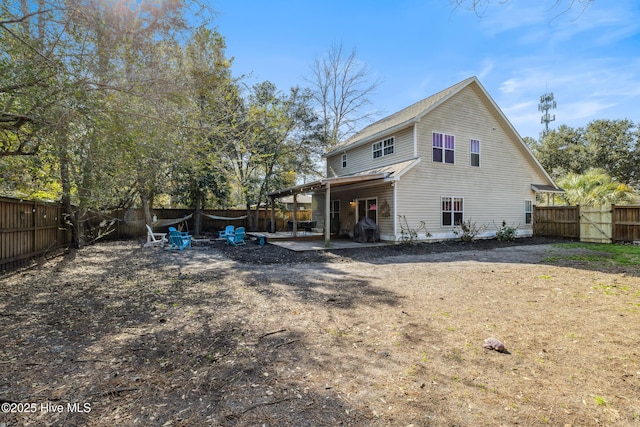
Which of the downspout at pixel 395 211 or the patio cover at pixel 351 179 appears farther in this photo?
the downspout at pixel 395 211

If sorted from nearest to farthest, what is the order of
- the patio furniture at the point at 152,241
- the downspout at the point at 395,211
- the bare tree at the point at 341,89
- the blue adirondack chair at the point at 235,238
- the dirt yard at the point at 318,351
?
the dirt yard at the point at 318,351, the patio furniture at the point at 152,241, the downspout at the point at 395,211, the blue adirondack chair at the point at 235,238, the bare tree at the point at 341,89

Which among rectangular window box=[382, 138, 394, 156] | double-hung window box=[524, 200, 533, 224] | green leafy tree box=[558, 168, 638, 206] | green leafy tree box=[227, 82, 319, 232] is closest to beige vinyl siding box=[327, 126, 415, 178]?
rectangular window box=[382, 138, 394, 156]

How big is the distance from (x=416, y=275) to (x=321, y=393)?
478cm

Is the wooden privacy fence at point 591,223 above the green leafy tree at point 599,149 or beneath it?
beneath

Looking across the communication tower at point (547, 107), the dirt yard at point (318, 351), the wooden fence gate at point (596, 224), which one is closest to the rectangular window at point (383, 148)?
the dirt yard at point (318, 351)

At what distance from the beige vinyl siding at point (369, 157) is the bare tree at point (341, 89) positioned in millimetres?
6469

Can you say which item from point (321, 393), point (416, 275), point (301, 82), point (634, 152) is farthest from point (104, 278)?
point (634, 152)

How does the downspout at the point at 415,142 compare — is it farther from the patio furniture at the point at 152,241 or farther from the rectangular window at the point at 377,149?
the patio furniture at the point at 152,241

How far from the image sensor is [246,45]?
7.79 meters

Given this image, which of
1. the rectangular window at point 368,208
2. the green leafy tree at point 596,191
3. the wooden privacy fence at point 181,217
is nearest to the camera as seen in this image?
the rectangular window at point 368,208

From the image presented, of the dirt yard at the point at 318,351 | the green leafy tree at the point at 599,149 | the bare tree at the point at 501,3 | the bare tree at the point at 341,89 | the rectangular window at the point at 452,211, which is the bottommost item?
the dirt yard at the point at 318,351

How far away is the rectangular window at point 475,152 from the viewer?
13593mm

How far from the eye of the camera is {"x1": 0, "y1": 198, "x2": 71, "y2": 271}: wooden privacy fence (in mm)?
6305

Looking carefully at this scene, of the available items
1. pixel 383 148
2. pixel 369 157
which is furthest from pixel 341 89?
pixel 383 148
